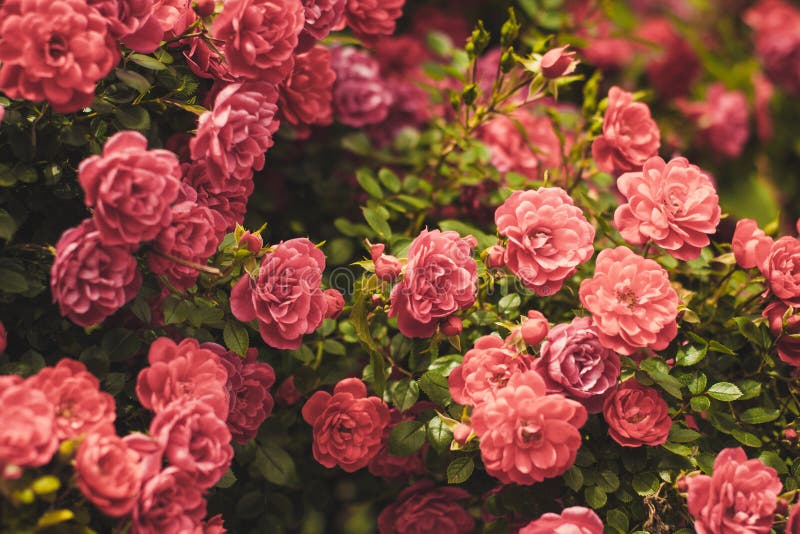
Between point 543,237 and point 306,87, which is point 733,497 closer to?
point 543,237

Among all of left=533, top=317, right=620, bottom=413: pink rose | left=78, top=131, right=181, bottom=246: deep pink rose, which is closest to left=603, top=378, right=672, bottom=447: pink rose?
left=533, top=317, right=620, bottom=413: pink rose

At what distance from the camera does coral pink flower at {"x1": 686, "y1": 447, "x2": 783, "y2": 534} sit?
2.64 ft

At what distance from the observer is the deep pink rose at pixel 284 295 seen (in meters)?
0.82

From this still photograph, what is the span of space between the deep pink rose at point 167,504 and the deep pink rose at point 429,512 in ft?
1.13

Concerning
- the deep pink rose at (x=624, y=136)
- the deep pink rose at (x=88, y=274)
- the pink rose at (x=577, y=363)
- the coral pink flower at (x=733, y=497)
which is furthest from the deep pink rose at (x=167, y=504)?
the deep pink rose at (x=624, y=136)

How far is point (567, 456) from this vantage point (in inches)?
30.3

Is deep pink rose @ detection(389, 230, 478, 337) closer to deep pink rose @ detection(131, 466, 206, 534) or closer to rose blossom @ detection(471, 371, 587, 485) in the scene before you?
rose blossom @ detection(471, 371, 587, 485)

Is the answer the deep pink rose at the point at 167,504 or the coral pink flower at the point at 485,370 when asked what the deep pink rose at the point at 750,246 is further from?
the deep pink rose at the point at 167,504

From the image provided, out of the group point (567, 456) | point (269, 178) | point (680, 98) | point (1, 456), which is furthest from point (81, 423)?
point (680, 98)

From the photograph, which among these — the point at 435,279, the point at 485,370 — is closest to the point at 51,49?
the point at 435,279

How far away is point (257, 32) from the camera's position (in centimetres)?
83

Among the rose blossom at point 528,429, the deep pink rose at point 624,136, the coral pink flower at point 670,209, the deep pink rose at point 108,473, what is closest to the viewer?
the deep pink rose at point 108,473

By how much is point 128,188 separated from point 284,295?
210 mm

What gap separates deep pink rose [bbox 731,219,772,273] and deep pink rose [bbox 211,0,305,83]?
62cm
